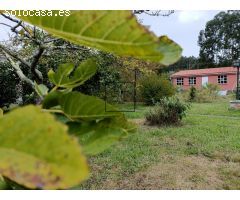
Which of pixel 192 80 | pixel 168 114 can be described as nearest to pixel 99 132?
pixel 168 114

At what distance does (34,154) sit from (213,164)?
393 cm

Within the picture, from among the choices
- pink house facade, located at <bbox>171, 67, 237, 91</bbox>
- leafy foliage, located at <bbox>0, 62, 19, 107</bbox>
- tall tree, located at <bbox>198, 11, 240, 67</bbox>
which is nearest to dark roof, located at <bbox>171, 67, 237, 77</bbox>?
pink house facade, located at <bbox>171, 67, 237, 91</bbox>

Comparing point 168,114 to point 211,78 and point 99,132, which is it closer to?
point 99,132

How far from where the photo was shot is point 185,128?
6.03 meters

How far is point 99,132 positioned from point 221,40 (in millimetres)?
29588

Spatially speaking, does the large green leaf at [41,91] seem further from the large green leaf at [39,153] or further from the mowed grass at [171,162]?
the mowed grass at [171,162]

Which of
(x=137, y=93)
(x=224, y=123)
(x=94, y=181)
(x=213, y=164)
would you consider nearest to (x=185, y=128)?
(x=224, y=123)

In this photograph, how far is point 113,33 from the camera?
13 cm

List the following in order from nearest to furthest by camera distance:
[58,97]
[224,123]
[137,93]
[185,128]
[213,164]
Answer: [58,97], [213,164], [185,128], [224,123], [137,93]

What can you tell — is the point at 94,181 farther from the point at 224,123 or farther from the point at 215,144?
the point at 224,123

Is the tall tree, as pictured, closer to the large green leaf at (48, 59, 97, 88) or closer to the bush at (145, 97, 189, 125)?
the bush at (145, 97, 189, 125)

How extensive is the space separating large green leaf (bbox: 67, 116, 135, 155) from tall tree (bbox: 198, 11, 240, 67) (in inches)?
1087

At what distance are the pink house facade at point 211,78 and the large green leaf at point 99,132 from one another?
20316 mm

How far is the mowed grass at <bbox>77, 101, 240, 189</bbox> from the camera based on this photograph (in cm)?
326
